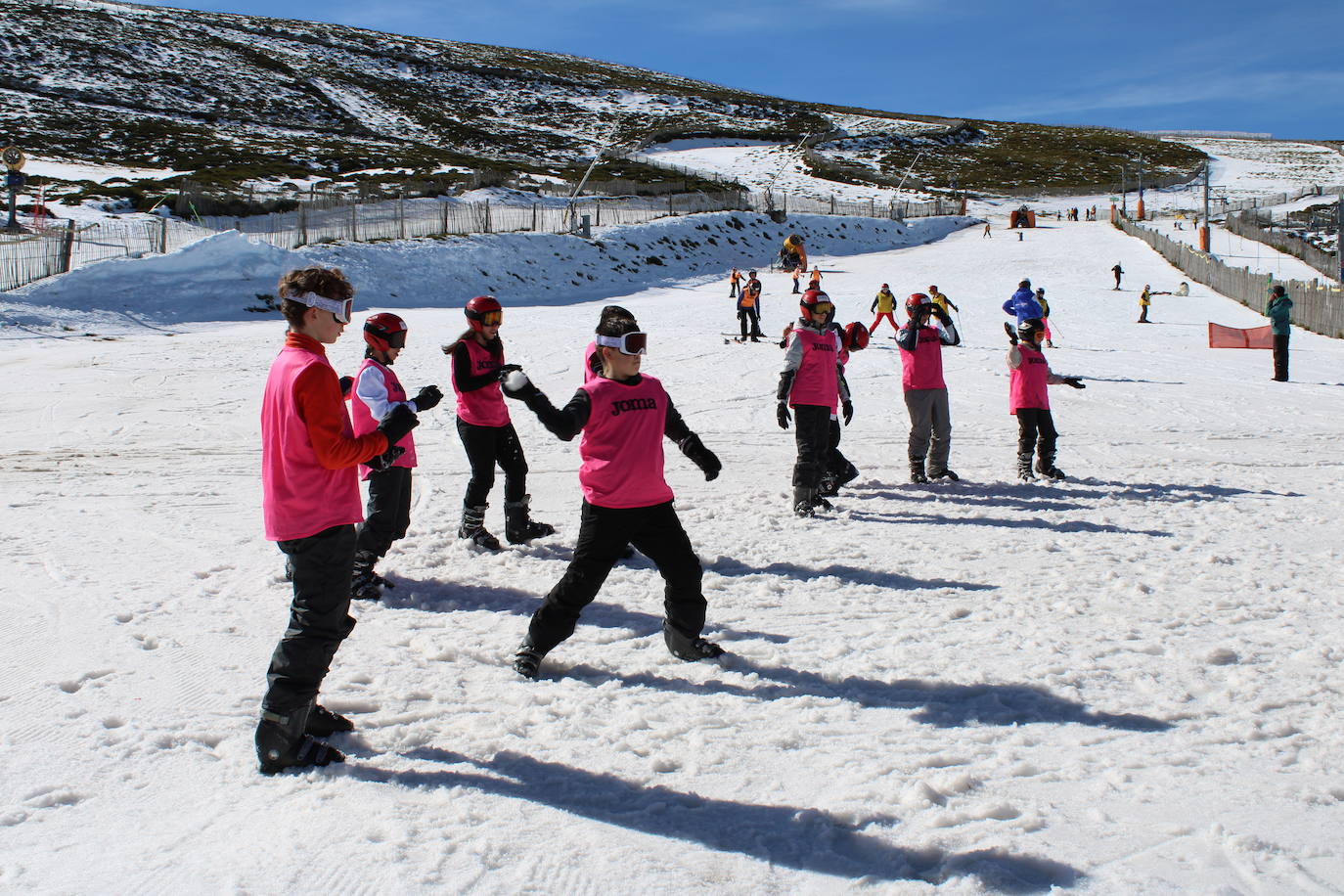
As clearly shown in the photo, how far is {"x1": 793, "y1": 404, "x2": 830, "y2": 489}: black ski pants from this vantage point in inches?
303

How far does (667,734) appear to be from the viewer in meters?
3.81

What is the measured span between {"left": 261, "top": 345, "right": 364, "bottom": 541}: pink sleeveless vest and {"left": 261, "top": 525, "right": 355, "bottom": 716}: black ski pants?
6 cm

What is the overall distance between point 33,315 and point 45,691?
17.4 meters

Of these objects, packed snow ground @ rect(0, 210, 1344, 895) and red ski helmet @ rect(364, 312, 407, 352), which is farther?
red ski helmet @ rect(364, 312, 407, 352)

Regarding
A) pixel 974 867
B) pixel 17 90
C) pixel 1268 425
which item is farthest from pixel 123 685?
pixel 17 90

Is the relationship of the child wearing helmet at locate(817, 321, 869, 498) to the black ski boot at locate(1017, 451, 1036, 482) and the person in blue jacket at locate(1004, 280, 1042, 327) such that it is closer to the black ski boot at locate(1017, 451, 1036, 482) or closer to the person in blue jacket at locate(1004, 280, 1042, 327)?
the black ski boot at locate(1017, 451, 1036, 482)

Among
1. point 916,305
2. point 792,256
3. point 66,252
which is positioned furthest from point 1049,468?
point 792,256

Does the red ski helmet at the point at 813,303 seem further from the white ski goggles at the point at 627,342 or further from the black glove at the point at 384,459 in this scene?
the black glove at the point at 384,459

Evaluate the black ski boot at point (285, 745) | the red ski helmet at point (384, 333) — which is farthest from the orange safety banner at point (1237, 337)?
the black ski boot at point (285, 745)

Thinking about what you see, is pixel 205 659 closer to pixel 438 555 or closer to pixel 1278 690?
pixel 438 555

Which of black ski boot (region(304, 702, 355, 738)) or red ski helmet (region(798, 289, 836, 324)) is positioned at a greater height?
red ski helmet (region(798, 289, 836, 324))

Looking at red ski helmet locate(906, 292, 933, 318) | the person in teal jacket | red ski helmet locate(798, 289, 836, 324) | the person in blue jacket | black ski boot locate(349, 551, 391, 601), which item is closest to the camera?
black ski boot locate(349, 551, 391, 601)

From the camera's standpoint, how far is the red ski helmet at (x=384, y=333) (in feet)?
17.6

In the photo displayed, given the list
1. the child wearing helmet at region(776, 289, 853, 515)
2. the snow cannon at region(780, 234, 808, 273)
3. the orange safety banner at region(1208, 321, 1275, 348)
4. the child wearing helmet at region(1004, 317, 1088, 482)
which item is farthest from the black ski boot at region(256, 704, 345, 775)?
the snow cannon at region(780, 234, 808, 273)
